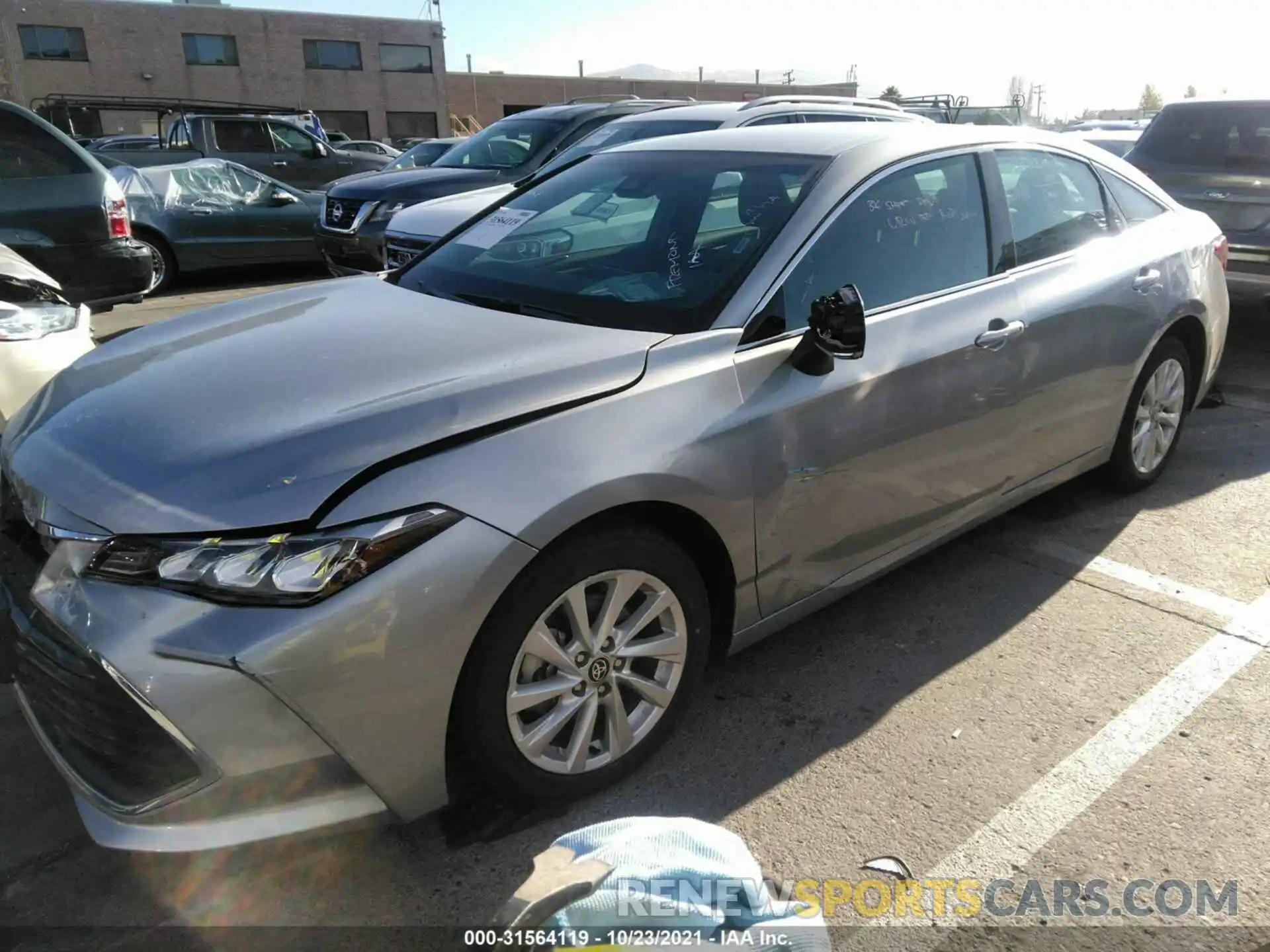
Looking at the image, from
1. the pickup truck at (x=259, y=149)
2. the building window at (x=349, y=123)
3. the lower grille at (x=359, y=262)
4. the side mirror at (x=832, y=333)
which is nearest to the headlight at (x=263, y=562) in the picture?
the side mirror at (x=832, y=333)

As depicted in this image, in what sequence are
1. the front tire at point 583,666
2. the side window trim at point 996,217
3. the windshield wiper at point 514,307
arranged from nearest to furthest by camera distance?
the front tire at point 583,666 < the windshield wiper at point 514,307 < the side window trim at point 996,217

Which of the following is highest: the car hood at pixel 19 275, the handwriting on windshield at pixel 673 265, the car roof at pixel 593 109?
the car roof at pixel 593 109

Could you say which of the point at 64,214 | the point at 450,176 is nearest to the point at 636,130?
the point at 450,176

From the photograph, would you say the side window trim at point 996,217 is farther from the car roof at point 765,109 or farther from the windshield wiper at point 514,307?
the car roof at point 765,109

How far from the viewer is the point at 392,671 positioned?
6.63 ft

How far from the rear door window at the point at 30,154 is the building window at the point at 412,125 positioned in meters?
41.9

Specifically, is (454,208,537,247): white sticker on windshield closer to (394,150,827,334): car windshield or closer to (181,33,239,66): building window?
(394,150,827,334): car windshield

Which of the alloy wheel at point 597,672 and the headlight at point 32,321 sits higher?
the headlight at point 32,321

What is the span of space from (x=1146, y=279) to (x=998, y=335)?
1.18 metres

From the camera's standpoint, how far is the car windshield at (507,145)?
29.6 feet

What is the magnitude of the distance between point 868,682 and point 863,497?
2.07 ft

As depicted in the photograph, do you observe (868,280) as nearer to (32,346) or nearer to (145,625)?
(145,625)

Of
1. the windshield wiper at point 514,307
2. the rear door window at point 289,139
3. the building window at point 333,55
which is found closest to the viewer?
the windshield wiper at point 514,307

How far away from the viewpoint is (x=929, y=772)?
2.70 metres
